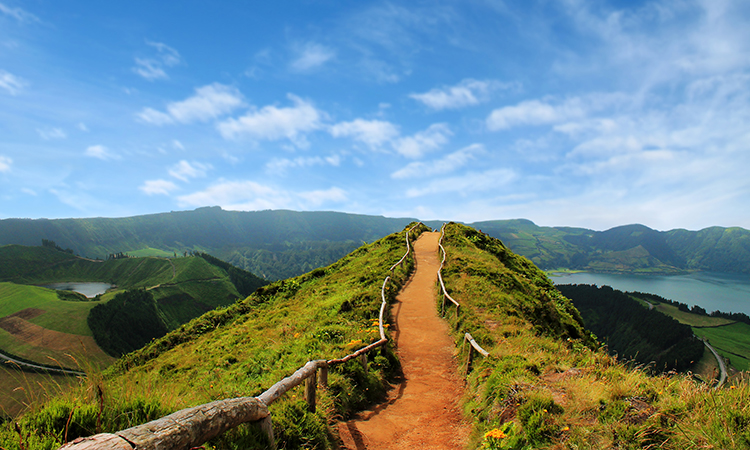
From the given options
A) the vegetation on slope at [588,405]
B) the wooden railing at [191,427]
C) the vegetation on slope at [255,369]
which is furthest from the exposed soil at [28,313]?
the vegetation on slope at [588,405]

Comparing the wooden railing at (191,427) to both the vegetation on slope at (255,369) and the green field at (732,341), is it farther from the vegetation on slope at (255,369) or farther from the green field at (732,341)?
the green field at (732,341)

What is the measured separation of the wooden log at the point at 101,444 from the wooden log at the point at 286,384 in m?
2.67

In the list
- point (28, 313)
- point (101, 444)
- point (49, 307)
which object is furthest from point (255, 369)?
point (28, 313)

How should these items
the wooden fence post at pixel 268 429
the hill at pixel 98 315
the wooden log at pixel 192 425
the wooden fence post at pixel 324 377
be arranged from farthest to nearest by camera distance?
the hill at pixel 98 315 → the wooden fence post at pixel 324 377 → the wooden fence post at pixel 268 429 → the wooden log at pixel 192 425

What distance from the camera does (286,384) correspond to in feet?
20.4

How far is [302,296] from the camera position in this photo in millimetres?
24828

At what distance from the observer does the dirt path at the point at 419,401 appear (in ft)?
24.8

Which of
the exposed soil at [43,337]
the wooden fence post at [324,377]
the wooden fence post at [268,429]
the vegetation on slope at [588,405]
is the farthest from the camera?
the exposed soil at [43,337]

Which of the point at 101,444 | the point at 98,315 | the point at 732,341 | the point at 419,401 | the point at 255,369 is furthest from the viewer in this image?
the point at 732,341

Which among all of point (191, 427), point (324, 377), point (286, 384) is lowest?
point (324, 377)

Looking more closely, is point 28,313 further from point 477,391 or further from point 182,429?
point 182,429

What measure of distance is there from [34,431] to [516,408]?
7.48 metres

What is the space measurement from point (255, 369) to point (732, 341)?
203788mm

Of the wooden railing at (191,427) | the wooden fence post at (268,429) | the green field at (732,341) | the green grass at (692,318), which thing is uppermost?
the wooden railing at (191,427)
